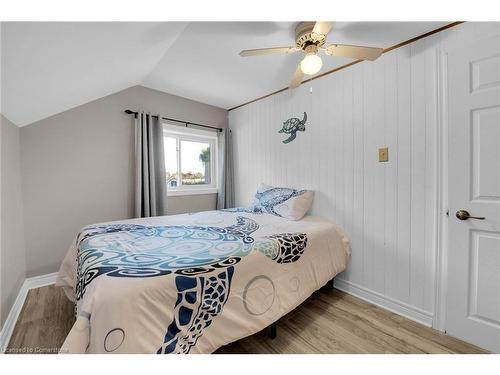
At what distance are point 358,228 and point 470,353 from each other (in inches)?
42.0

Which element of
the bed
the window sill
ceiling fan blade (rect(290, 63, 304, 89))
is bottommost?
the bed

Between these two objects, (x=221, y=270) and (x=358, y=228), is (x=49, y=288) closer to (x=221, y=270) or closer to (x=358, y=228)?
(x=221, y=270)

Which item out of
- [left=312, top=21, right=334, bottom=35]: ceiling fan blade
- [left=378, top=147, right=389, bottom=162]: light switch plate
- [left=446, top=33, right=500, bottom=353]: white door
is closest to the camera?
[left=312, top=21, right=334, bottom=35]: ceiling fan blade

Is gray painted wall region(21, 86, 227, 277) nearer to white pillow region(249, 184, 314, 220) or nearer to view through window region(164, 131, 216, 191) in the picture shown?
view through window region(164, 131, 216, 191)

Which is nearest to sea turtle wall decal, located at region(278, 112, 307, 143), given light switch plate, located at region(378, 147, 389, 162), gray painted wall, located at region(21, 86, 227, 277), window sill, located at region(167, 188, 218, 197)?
light switch plate, located at region(378, 147, 389, 162)

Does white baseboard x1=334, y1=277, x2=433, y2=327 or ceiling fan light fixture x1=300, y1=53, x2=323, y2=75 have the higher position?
ceiling fan light fixture x1=300, y1=53, x2=323, y2=75

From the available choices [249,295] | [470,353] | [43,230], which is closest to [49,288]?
[43,230]

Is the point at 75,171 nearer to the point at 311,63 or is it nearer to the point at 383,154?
the point at 311,63

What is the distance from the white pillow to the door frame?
112 centimetres

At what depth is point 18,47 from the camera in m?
1.01

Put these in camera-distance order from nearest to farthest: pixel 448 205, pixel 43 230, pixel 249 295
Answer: pixel 249 295 < pixel 448 205 < pixel 43 230

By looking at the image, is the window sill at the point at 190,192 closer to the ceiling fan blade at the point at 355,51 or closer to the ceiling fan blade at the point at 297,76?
the ceiling fan blade at the point at 297,76

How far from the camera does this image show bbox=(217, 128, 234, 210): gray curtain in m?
3.56

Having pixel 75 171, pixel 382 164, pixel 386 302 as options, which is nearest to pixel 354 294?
pixel 386 302
